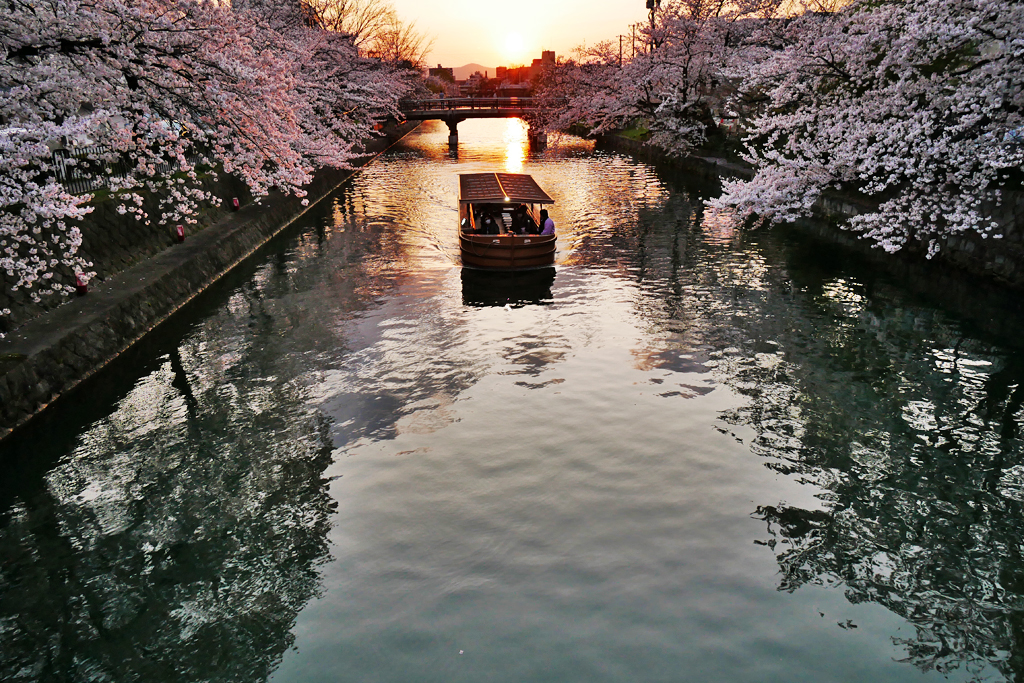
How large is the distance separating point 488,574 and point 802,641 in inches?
166

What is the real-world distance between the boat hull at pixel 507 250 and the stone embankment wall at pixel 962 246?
12439 millimetres

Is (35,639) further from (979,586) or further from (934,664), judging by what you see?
(979,586)

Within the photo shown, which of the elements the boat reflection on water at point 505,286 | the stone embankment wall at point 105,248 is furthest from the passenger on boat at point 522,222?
the stone embankment wall at point 105,248

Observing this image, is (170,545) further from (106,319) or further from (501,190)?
(501,190)

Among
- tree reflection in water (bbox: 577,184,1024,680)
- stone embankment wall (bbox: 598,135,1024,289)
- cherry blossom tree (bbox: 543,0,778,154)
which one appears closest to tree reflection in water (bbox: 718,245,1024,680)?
tree reflection in water (bbox: 577,184,1024,680)

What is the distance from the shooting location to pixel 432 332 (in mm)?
19547

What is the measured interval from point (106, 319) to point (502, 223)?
53.7ft

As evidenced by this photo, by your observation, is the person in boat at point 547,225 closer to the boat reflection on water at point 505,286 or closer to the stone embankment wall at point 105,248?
the boat reflection on water at point 505,286

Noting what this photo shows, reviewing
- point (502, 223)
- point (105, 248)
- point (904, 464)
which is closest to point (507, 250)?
point (502, 223)

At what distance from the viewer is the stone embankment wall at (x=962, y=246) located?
20656 millimetres

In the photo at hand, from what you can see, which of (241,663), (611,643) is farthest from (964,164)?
(241,663)

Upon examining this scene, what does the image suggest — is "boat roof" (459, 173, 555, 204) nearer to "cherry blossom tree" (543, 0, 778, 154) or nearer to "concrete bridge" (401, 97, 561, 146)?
"cherry blossom tree" (543, 0, 778, 154)

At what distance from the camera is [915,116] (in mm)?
19484

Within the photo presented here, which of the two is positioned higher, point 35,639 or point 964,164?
point 964,164
